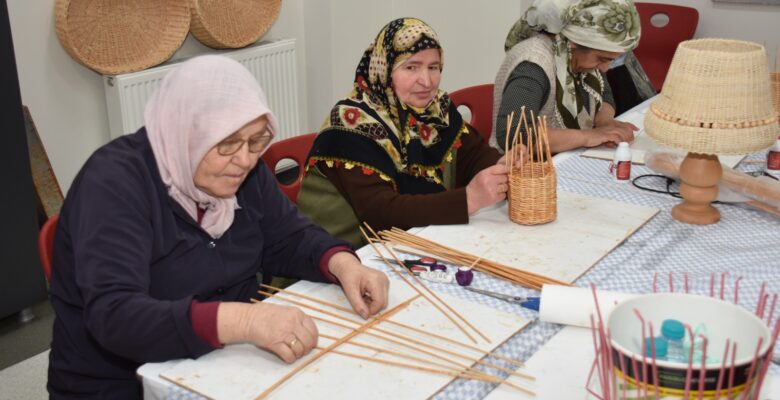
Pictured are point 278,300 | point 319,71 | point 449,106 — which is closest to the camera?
point 278,300

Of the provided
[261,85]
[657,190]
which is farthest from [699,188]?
[261,85]

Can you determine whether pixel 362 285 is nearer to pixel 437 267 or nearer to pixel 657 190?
pixel 437 267

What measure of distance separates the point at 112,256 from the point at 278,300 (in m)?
0.32

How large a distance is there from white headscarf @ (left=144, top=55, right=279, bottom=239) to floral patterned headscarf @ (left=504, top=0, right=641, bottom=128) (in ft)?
4.41

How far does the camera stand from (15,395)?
8.72ft

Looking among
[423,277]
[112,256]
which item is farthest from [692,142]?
[112,256]

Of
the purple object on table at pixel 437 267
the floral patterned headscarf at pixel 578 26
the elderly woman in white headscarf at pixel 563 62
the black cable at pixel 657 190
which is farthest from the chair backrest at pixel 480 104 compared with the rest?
the purple object on table at pixel 437 267

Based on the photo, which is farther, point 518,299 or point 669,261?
point 669,261

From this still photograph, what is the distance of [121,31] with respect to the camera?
11.5ft

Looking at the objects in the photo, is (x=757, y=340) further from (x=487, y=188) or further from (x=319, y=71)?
(x=319, y=71)

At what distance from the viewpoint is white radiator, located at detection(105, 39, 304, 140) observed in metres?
3.54

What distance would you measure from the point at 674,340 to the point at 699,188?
1059mm

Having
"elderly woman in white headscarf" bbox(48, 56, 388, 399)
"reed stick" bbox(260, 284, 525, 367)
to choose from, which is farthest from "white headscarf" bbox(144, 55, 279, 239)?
"reed stick" bbox(260, 284, 525, 367)

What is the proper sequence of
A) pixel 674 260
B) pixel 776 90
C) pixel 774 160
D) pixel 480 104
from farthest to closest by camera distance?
pixel 480 104 < pixel 776 90 < pixel 774 160 < pixel 674 260
